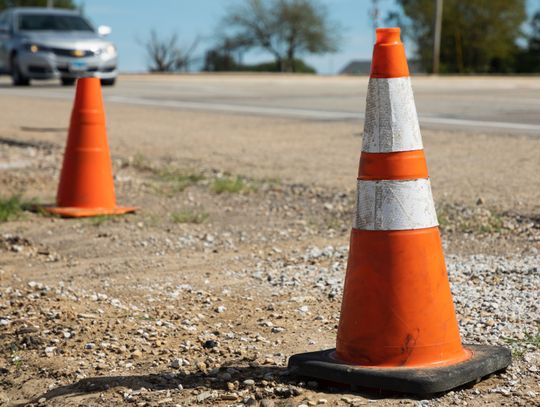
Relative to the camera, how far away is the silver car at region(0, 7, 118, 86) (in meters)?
22.0

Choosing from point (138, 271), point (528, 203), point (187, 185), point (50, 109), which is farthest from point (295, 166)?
point (50, 109)

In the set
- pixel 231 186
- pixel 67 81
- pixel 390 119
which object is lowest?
pixel 231 186

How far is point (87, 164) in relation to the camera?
24.2 ft

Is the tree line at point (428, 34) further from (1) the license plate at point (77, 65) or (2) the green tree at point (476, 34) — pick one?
(1) the license plate at point (77, 65)

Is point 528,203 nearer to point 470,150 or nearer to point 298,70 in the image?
point 470,150

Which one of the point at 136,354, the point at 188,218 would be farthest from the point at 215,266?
the point at 136,354

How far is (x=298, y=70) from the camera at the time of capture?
5953 centimetres

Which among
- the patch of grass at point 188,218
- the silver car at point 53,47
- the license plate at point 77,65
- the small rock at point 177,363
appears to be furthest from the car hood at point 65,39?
the small rock at point 177,363

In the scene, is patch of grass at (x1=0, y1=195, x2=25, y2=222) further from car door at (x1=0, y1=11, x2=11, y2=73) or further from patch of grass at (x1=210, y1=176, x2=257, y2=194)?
car door at (x1=0, y1=11, x2=11, y2=73)

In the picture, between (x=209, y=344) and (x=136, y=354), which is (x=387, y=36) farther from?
(x=136, y=354)

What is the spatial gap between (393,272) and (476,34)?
55.0 m

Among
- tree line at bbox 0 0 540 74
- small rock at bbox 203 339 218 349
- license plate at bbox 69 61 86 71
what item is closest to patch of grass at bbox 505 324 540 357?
small rock at bbox 203 339 218 349

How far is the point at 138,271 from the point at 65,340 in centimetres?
123

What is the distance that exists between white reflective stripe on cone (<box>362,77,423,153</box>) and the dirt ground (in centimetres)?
89
